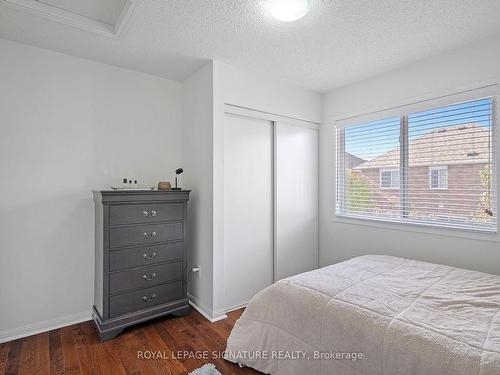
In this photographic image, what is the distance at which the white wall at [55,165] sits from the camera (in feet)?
7.23

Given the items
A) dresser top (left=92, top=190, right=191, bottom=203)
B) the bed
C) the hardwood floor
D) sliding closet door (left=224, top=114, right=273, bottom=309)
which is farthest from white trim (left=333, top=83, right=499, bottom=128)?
the hardwood floor

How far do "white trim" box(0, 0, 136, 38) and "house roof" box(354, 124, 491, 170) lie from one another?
267 cm

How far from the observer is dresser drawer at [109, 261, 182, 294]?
2.23 metres

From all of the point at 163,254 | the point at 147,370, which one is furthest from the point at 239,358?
the point at 163,254

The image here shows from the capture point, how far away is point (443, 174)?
248 cm

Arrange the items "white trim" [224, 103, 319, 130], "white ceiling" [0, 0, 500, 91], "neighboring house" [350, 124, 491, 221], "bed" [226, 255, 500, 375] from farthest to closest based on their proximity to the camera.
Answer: "white trim" [224, 103, 319, 130] → "neighboring house" [350, 124, 491, 221] → "white ceiling" [0, 0, 500, 91] → "bed" [226, 255, 500, 375]

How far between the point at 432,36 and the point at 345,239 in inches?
83.3

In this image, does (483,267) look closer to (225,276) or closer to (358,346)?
(358,346)

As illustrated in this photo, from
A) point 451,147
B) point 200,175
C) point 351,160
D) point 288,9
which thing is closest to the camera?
point 288,9

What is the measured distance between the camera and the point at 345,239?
3.22m

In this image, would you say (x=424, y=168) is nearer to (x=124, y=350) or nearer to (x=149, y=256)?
(x=149, y=256)

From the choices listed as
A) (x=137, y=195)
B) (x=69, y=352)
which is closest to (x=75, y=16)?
(x=137, y=195)

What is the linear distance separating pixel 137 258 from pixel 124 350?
2.22 feet

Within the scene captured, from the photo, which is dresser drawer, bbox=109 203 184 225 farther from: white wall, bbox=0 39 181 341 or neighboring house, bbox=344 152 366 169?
neighboring house, bbox=344 152 366 169
